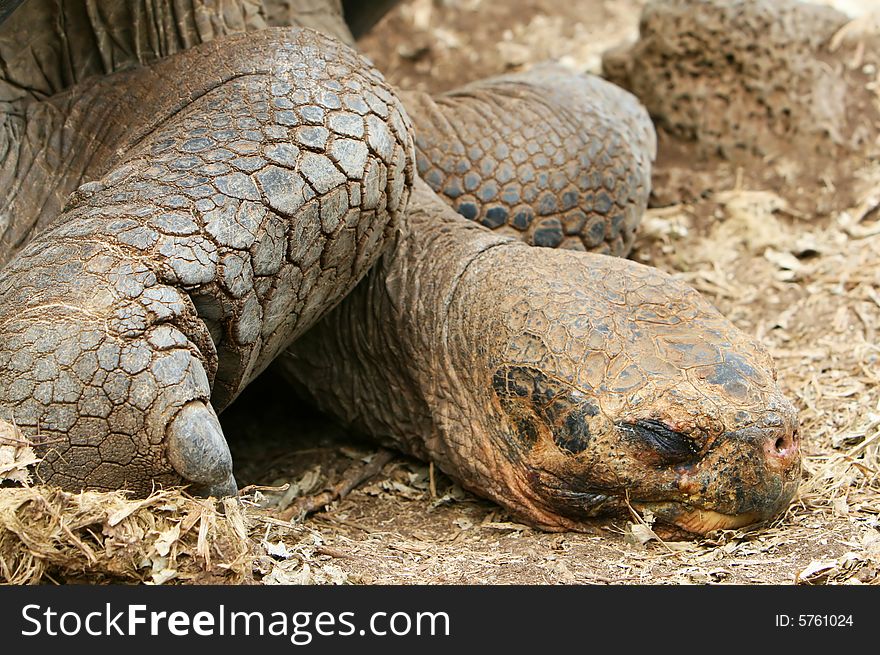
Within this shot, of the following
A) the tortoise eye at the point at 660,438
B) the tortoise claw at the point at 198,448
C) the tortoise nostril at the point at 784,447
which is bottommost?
the tortoise nostril at the point at 784,447

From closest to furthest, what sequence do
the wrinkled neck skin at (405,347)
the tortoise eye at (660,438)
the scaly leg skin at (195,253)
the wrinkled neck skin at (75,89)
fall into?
1. the scaly leg skin at (195,253)
2. the tortoise eye at (660,438)
3. the wrinkled neck skin at (75,89)
4. the wrinkled neck skin at (405,347)

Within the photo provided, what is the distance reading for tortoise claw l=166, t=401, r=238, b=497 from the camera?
6.97 ft

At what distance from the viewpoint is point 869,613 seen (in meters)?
2.09

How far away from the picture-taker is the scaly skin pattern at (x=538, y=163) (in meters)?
3.51

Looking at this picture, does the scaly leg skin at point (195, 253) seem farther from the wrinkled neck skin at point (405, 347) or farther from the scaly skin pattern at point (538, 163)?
the scaly skin pattern at point (538, 163)

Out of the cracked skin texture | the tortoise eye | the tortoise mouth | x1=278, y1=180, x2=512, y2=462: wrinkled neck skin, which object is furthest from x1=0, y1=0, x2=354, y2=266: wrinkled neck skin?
the tortoise mouth

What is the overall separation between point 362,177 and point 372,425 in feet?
2.74

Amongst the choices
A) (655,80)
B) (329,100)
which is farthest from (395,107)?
(655,80)

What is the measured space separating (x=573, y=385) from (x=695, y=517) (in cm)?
37

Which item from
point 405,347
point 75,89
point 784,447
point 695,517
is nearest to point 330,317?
point 405,347

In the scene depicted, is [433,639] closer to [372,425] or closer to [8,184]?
[372,425]

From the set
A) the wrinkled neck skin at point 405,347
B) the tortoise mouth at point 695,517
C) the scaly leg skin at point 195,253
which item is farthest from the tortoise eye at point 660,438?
the scaly leg skin at point 195,253

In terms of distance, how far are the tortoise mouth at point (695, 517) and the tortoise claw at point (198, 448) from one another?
2.93 feet

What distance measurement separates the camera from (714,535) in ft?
8.37
